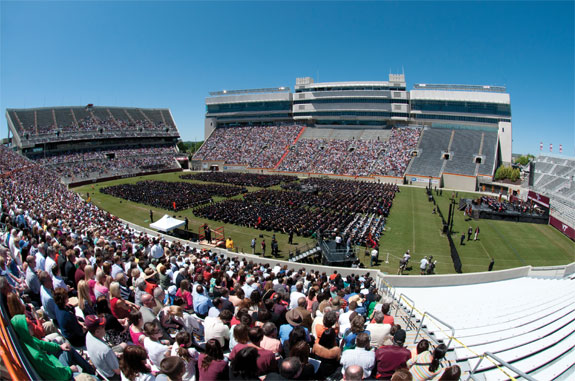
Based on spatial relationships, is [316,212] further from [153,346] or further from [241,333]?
[153,346]

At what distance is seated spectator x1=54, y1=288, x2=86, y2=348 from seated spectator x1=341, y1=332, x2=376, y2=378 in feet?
13.6

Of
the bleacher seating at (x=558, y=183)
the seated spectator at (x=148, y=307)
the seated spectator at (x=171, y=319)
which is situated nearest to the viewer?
the seated spectator at (x=148, y=307)

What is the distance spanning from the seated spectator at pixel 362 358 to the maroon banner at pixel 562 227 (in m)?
27.6

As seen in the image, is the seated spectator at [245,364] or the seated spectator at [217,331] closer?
the seated spectator at [245,364]

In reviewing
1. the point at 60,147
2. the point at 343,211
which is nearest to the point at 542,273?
the point at 343,211

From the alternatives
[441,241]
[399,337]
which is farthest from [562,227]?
[399,337]

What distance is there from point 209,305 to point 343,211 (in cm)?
2132

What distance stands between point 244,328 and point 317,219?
19.4 metres

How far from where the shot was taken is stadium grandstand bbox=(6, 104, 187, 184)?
54625 mm

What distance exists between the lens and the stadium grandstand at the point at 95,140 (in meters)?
54.6

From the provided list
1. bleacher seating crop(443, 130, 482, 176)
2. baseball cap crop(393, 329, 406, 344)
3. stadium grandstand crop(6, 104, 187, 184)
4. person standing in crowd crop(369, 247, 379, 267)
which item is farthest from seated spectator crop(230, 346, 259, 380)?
stadium grandstand crop(6, 104, 187, 184)

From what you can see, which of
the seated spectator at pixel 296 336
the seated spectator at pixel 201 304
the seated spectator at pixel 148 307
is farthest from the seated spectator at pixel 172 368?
the seated spectator at pixel 201 304

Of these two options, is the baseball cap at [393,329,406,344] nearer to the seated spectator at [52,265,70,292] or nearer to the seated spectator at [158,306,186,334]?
the seated spectator at [158,306,186,334]

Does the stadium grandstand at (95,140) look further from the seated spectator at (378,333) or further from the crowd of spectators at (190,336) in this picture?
the seated spectator at (378,333)
